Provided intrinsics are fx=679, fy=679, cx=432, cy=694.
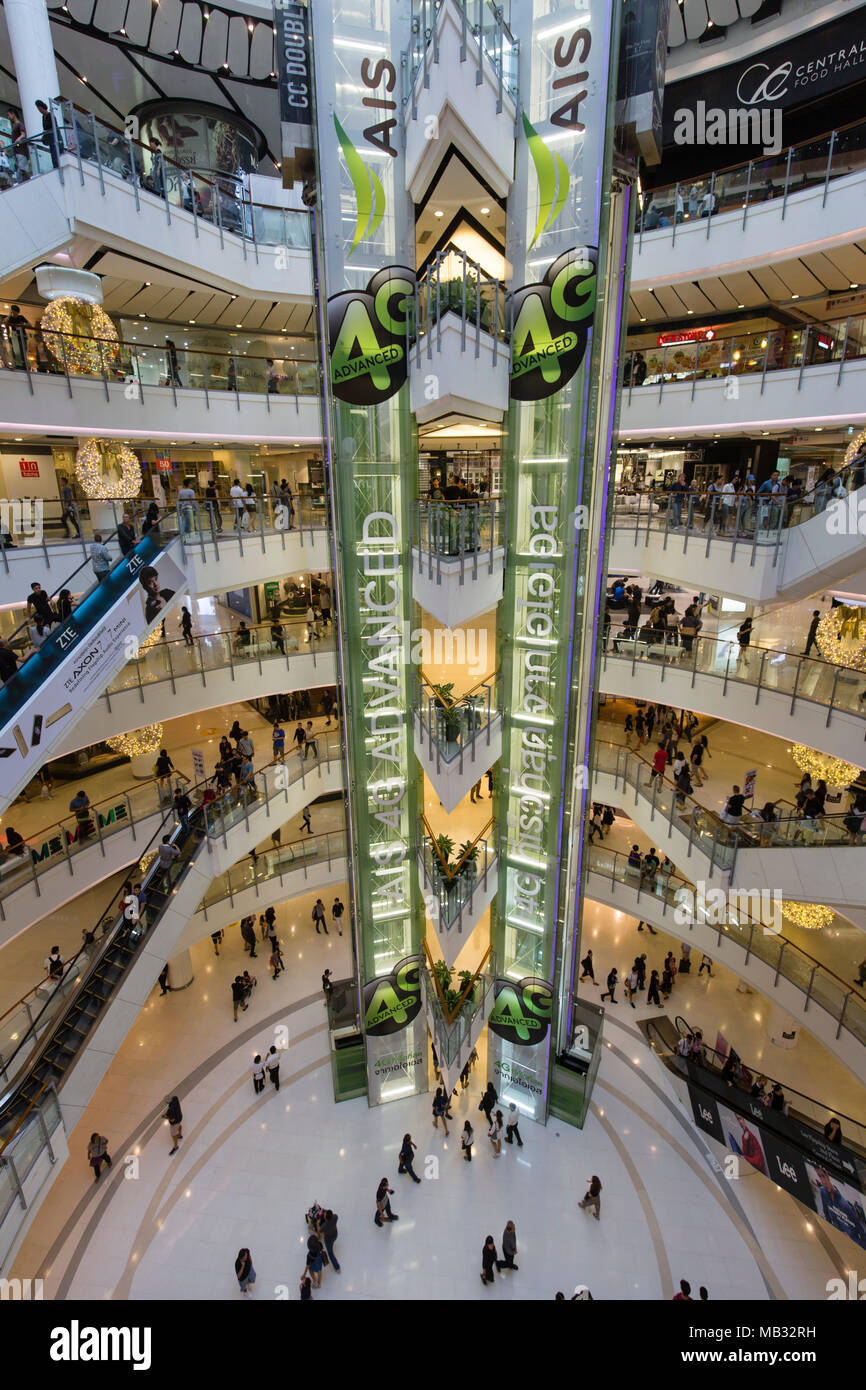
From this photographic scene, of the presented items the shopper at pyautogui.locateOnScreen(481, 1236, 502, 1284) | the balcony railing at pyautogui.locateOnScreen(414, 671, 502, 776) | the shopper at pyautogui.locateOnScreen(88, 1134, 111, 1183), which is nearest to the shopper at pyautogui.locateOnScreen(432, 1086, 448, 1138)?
the shopper at pyautogui.locateOnScreen(481, 1236, 502, 1284)

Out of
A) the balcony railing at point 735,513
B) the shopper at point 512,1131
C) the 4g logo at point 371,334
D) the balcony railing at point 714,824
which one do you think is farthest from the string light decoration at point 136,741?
the balcony railing at point 735,513

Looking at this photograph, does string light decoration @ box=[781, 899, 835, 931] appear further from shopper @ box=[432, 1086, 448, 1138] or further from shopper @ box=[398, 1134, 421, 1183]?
shopper @ box=[398, 1134, 421, 1183]

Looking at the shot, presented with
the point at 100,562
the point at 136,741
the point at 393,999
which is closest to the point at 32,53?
the point at 100,562

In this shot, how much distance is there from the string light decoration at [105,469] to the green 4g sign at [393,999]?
925 cm

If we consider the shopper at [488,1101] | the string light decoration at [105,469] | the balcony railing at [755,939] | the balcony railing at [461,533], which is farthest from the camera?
the shopper at [488,1101]

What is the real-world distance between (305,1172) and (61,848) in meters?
7.07

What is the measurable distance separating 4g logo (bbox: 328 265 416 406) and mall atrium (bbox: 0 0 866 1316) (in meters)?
0.07

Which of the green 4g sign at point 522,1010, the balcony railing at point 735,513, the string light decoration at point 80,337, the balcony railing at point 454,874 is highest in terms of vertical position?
the string light decoration at point 80,337

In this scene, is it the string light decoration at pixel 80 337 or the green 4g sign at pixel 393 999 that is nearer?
the string light decoration at pixel 80 337

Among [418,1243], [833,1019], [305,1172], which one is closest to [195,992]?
[305,1172]

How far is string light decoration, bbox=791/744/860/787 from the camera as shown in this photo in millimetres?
9797

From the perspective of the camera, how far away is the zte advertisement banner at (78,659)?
24.4ft

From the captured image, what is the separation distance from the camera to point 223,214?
12.6 meters

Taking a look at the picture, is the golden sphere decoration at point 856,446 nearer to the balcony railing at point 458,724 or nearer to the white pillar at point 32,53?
the balcony railing at point 458,724
